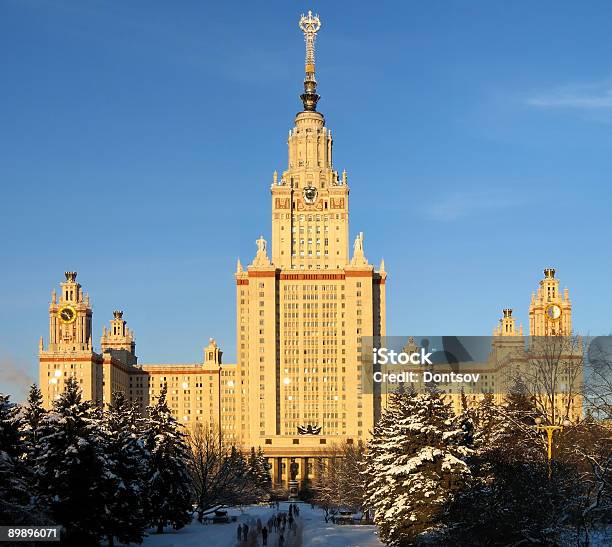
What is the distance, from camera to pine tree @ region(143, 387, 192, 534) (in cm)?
7931

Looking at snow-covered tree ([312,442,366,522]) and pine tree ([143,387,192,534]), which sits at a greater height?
pine tree ([143,387,192,534])

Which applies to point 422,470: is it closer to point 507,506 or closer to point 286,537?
point 507,506

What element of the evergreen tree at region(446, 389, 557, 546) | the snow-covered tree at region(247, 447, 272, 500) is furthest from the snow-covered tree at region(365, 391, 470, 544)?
the snow-covered tree at region(247, 447, 272, 500)

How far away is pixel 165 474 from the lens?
3174 inches

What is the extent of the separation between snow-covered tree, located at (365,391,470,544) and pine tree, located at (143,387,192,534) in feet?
71.4

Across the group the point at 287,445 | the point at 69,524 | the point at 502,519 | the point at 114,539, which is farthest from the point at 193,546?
the point at 287,445

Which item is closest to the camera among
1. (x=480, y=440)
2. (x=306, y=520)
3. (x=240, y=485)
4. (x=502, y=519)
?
(x=502, y=519)

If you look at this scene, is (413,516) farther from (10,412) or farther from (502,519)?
(10,412)

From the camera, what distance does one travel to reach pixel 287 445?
197625 mm

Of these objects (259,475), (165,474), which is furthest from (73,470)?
(259,475)

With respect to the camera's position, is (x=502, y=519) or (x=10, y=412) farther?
(x=10, y=412)

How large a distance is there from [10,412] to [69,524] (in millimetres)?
6963

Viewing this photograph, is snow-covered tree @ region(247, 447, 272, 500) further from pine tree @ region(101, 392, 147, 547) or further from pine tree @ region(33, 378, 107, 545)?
pine tree @ region(33, 378, 107, 545)

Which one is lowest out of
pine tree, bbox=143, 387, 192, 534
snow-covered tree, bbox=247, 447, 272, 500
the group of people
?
snow-covered tree, bbox=247, 447, 272, 500
